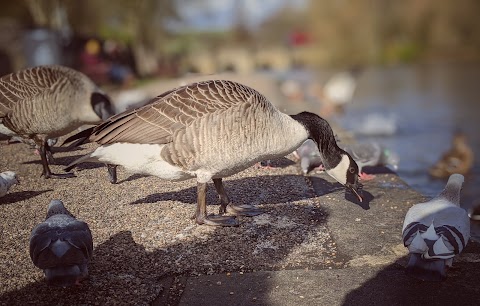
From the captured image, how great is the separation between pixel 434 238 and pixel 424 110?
17506 millimetres

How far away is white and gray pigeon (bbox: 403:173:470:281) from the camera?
3529mm

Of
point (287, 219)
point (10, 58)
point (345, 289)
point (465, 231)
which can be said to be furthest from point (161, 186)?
point (10, 58)

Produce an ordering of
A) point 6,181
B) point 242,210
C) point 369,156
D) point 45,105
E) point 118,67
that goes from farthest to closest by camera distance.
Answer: point 118,67, point 369,156, point 45,105, point 6,181, point 242,210

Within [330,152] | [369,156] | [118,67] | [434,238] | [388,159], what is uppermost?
[330,152]

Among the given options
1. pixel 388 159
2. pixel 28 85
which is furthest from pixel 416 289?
pixel 28 85

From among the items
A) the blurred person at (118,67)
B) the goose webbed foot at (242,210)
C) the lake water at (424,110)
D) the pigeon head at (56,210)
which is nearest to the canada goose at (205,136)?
the goose webbed foot at (242,210)

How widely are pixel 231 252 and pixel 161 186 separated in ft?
6.35

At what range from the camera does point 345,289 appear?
357 cm

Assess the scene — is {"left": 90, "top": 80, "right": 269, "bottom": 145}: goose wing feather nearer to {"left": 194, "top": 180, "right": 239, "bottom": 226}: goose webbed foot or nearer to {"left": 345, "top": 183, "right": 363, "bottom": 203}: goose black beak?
{"left": 194, "top": 180, "right": 239, "bottom": 226}: goose webbed foot

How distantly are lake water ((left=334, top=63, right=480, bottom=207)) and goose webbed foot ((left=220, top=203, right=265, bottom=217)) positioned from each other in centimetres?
450

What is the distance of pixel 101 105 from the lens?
7023 millimetres

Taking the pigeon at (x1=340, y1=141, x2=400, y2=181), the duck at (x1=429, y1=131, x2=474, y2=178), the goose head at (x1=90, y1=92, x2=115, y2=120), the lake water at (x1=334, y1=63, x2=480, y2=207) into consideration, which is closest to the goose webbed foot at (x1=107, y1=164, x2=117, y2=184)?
the goose head at (x1=90, y1=92, x2=115, y2=120)

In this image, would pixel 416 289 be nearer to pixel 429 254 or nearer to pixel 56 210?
pixel 429 254

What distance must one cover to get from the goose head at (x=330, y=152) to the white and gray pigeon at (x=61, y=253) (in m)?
2.42
